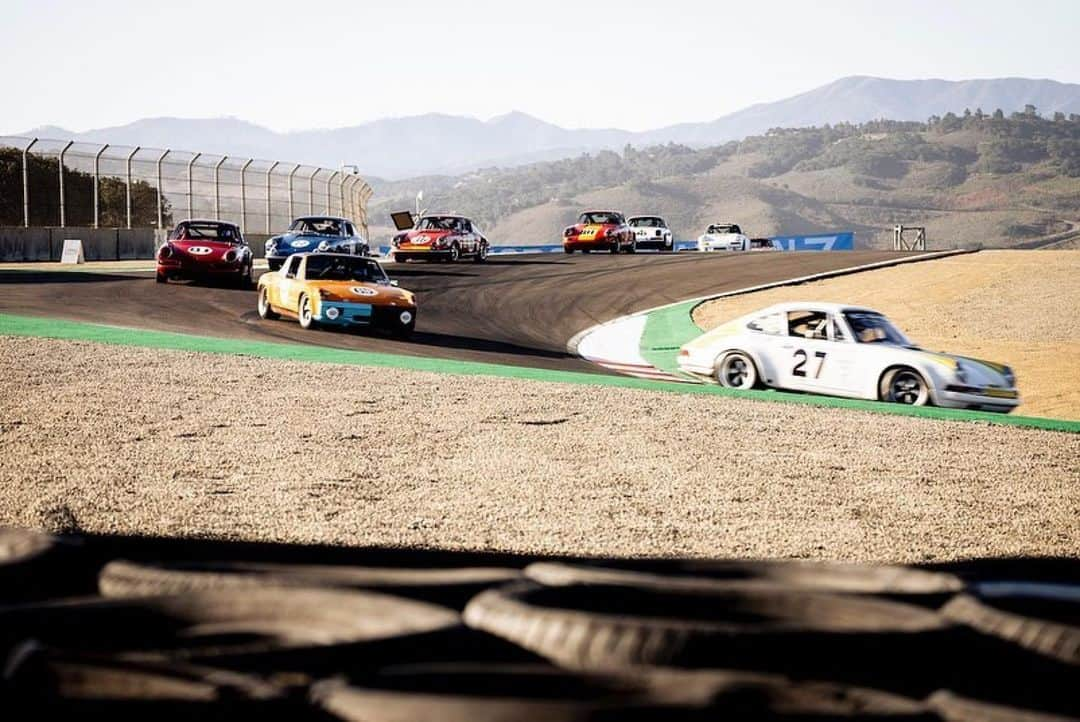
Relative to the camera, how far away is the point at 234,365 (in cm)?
1471

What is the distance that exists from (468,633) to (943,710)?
93 centimetres

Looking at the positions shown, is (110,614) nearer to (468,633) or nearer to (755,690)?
(468,633)

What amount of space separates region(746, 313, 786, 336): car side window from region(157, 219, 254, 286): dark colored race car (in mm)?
13415

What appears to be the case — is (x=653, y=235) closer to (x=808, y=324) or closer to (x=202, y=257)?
(x=202, y=257)

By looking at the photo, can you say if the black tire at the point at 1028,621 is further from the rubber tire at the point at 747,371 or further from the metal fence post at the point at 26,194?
the metal fence post at the point at 26,194

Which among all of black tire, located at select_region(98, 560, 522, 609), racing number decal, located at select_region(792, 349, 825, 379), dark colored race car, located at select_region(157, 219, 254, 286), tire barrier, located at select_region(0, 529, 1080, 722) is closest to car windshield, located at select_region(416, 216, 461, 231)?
dark colored race car, located at select_region(157, 219, 254, 286)

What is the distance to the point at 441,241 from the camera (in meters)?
37.4

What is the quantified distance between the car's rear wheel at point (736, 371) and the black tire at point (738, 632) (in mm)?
13892

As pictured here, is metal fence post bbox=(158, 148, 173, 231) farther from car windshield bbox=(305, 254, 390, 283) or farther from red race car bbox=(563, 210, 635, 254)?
car windshield bbox=(305, 254, 390, 283)

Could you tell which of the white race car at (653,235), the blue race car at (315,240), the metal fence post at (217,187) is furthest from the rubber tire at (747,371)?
the metal fence post at (217,187)

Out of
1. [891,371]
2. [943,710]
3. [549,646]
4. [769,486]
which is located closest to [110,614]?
[549,646]

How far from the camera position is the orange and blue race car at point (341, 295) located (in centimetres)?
2030

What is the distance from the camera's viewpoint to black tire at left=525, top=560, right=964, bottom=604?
A: 2938mm

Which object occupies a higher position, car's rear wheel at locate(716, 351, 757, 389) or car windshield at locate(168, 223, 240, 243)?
car windshield at locate(168, 223, 240, 243)
